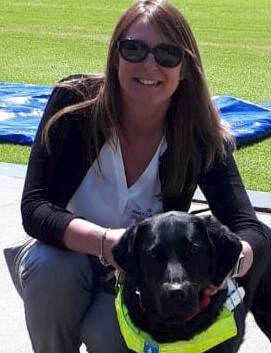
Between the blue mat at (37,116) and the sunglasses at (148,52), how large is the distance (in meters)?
3.85

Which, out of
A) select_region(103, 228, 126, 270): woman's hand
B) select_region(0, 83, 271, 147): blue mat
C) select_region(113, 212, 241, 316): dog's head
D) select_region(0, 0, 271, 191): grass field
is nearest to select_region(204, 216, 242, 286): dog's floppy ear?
select_region(113, 212, 241, 316): dog's head

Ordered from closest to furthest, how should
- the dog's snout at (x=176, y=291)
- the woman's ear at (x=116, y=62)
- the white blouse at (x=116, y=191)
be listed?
1. the dog's snout at (x=176, y=291)
2. the woman's ear at (x=116, y=62)
3. the white blouse at (x=116, y=191)

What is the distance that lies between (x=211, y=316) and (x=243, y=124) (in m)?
4.92

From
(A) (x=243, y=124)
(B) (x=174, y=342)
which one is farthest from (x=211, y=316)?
(A) (x=243, y=124)

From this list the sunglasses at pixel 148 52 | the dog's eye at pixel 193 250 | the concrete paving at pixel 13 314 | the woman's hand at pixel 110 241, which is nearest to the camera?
the dog's eye at pixel 193 250

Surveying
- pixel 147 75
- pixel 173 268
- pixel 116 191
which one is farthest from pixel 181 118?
pixel 173 268

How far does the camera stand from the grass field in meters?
9.82

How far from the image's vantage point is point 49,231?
322 centimetres

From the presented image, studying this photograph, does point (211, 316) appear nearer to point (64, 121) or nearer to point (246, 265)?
point (246, 265)

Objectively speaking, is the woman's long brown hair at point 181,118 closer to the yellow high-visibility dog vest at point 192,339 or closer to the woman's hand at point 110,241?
the woman's hand at point 110,241

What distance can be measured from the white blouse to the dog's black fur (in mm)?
430

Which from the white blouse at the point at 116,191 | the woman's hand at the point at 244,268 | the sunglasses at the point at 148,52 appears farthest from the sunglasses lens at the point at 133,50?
the woman's hand at the point at 244,268

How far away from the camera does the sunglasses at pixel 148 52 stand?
3.20 meters

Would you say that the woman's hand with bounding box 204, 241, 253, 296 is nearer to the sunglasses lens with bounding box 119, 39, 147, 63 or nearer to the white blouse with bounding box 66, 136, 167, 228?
the white blouse with bounding box 66, 136, 167, 228
